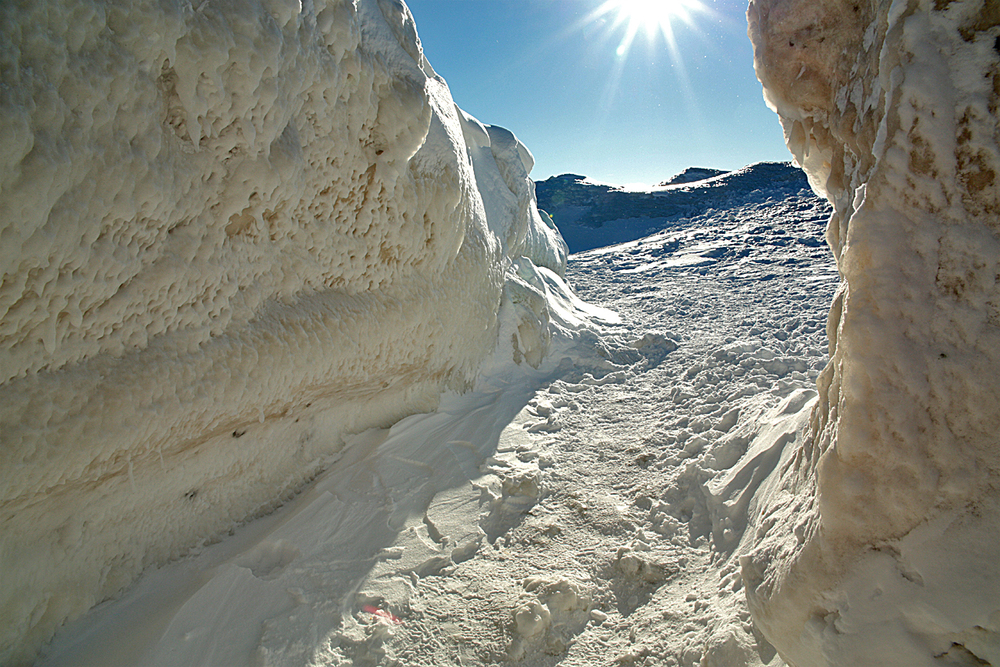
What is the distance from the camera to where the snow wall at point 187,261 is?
45.9 inches

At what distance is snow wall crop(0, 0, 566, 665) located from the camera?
3.83 feet

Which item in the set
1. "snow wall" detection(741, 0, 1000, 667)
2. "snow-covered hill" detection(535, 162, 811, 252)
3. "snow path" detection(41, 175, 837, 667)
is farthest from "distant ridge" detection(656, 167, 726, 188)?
"snow wall" detection(741, 0, 1000, 667)

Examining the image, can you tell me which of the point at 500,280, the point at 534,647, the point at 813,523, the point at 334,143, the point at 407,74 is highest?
the point at 407,74

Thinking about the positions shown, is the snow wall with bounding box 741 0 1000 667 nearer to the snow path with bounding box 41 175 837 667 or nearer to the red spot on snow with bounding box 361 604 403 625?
the snow path with bounding box 41 175 837 667

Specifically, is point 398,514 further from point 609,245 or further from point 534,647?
point 609,245

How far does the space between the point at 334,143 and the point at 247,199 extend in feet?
1.37

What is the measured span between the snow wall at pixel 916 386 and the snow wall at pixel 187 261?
1.59 meters

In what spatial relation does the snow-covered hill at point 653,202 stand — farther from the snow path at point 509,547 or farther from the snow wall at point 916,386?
the snow wall at point 916,386

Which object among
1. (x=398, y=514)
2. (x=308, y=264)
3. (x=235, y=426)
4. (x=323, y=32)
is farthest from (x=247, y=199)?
(x=398, y=514)

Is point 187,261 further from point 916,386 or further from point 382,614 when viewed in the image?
point 916,386

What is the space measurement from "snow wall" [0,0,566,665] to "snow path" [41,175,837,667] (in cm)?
23

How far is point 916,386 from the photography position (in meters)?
0.85

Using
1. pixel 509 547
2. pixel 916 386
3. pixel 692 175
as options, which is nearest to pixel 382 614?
pixel 509 547

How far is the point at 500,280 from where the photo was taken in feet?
11.1
